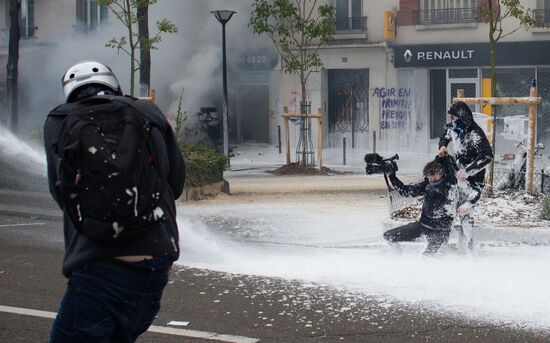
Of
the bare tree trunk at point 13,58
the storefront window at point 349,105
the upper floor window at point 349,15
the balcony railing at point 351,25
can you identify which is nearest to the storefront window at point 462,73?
the storefront window at point 349,105

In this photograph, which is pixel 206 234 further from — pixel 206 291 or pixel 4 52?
pixel 4 52

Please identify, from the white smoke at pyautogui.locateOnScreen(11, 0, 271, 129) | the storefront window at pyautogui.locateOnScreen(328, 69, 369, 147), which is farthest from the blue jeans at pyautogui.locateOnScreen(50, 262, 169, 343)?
the white smoke at pyautogui.locateOnScreen(11, 0, 271, 129)

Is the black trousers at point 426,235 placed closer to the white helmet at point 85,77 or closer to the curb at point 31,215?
the white helmet at point 85,77

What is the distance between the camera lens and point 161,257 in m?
3.31

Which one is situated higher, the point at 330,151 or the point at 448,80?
the point at 448,80

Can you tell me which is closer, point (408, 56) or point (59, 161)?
point (59, 161)

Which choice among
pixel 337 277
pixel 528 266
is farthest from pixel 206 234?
pixel 528 266

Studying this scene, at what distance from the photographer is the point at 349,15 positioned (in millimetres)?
27062

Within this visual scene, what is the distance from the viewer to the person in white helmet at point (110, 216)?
3186 millimetres

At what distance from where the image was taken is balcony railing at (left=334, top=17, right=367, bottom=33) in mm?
26656

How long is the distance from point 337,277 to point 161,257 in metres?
4.48

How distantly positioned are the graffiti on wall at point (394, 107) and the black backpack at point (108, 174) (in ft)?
76.4

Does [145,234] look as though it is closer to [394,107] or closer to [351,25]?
[394,107]

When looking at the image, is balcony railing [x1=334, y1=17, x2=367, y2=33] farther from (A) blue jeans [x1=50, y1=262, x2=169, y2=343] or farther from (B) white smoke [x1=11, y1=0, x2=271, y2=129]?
(A) blue jeans [x1=50, y1=262, x2=169, y2=343]
